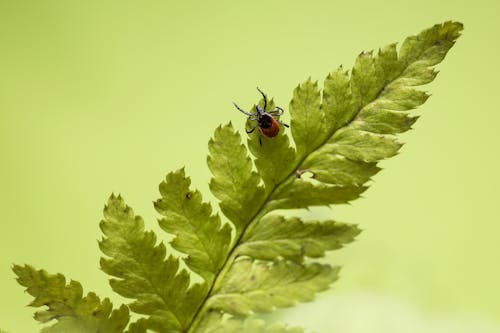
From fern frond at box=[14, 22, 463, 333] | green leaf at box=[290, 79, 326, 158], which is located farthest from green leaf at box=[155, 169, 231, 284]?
green leaf at box=[290, 79, 326, 158]

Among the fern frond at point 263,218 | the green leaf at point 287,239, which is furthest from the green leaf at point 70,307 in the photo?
the green leaf at point 287,239

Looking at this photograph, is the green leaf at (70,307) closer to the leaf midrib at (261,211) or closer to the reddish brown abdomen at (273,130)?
the leaf midrib at (261,211)

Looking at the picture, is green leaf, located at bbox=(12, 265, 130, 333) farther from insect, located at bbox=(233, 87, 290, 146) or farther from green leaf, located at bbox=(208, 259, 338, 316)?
insect, located at bbox=(233, 87, 290, 146)

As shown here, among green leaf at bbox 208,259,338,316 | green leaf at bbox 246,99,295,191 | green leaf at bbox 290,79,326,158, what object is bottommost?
green leaf at bbox 208,259,338,316

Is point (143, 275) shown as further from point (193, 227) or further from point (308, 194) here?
point (308, 194)

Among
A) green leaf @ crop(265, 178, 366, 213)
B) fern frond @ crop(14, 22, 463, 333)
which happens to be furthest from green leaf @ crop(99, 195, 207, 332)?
green leaf @ crop(265, 178, 366, 213)

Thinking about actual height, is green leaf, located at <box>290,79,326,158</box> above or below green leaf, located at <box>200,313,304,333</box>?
above

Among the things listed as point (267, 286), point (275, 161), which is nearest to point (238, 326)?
point (267, 286)
